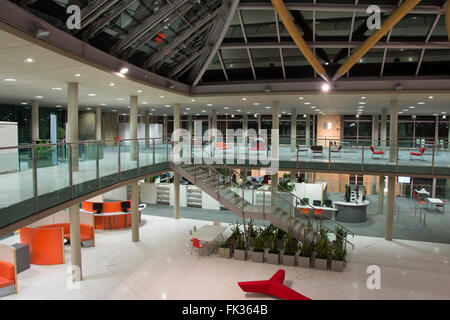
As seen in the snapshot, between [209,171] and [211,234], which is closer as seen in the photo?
[211,234]

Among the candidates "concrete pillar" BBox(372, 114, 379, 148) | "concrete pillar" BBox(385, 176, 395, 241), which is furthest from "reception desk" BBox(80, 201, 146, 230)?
"concrete pillar" BBox(372, 114, 379, 148)

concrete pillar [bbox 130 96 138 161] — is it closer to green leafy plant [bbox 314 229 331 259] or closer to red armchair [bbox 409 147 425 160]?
green leafy plant [bbox 314 229 331 259]

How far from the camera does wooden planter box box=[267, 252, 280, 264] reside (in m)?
10.9

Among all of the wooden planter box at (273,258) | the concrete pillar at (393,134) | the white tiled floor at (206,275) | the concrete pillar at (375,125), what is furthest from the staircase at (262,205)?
the concrete pillar at (375,125)

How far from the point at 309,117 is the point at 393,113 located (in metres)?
12.4

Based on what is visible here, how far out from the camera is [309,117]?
26453 millimetres

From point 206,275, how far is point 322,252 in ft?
13.3

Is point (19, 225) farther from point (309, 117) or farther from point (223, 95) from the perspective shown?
point (309, 117)

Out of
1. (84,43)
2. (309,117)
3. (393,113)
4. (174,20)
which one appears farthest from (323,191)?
(84,43)

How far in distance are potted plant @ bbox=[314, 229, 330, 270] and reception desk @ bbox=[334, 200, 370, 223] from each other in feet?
18.6

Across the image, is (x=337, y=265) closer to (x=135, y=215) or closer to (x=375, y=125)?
(x=135, y=215)

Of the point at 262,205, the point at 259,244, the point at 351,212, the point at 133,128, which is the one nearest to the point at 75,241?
the point at 133,128

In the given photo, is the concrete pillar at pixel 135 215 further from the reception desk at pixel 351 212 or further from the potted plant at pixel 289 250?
the reception desk at pixel 351 212
